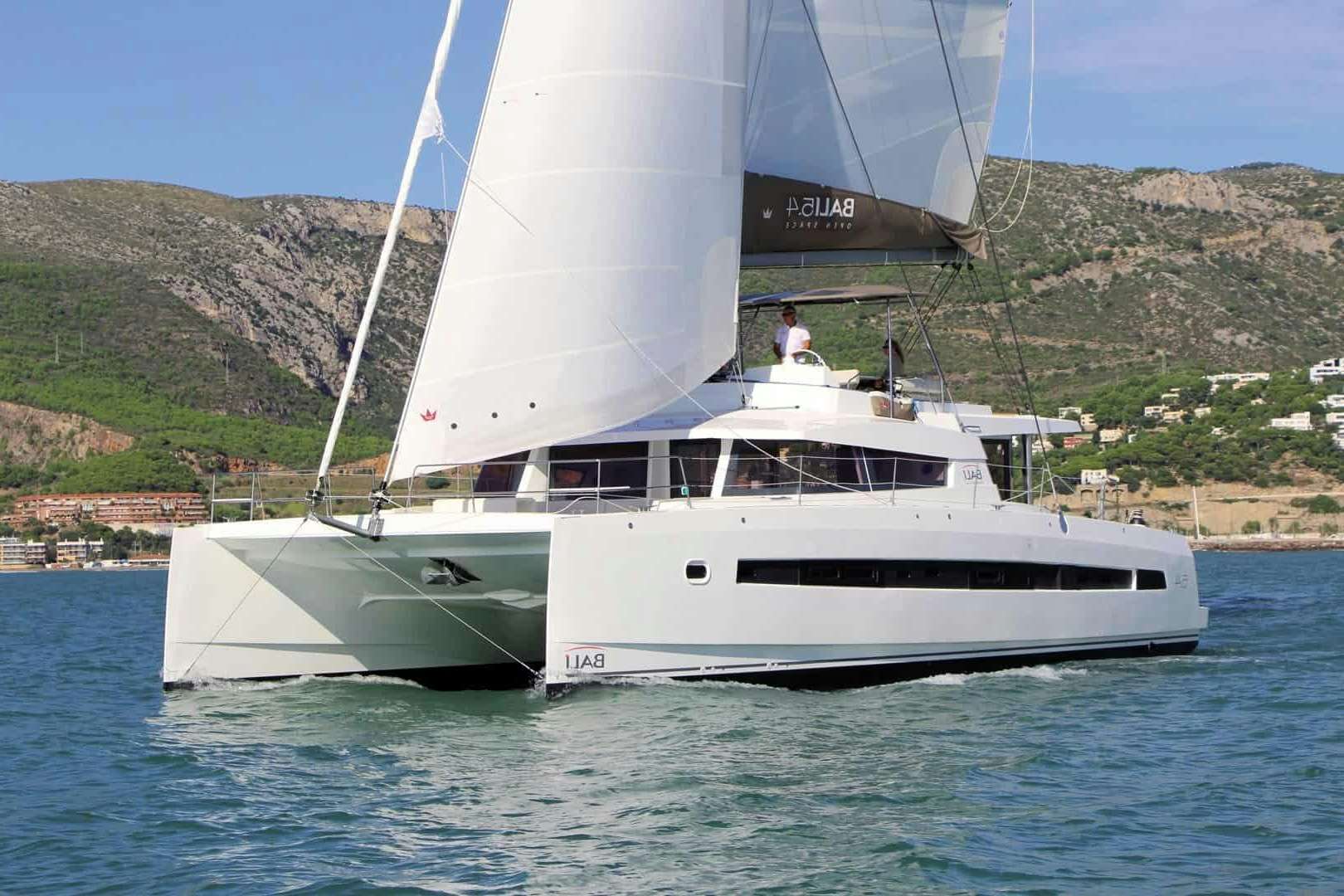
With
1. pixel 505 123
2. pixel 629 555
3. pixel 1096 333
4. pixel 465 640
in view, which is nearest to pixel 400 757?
pixel 629 555

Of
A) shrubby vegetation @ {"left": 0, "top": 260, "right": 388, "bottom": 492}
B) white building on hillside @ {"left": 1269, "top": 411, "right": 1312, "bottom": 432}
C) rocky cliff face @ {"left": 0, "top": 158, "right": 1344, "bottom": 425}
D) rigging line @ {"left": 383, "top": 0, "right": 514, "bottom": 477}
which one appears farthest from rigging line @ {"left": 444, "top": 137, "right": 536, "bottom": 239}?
white building on hillside @ {"left": 1269, "top": 411, "right": 1312, "bottom": 432}

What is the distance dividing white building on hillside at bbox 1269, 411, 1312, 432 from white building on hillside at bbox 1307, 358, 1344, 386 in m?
2.04

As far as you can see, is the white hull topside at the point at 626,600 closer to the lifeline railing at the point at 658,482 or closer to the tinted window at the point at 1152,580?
the lifeline railing at the point at 658,482

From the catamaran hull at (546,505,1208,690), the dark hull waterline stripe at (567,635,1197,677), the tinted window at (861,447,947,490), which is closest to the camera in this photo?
the catamaran hull at (546,505,1208,690)

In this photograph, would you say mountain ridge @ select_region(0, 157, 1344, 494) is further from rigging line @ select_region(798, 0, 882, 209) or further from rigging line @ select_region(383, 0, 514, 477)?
rigging line @ select_region(383, 0, 514, 477)

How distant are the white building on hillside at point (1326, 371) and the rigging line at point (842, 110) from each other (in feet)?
210

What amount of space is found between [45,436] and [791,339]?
73039 mm

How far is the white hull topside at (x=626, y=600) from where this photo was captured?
1273 cm

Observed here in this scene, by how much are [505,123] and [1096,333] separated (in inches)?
2674

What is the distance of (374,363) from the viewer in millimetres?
90188

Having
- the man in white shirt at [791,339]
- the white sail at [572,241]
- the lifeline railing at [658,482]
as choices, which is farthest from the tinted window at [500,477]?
the man in white shirt at [791,339]

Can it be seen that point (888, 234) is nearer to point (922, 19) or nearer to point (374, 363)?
point (922, 19)

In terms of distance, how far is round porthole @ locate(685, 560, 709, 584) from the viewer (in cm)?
1284

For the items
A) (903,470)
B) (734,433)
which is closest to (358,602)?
(734,433)
